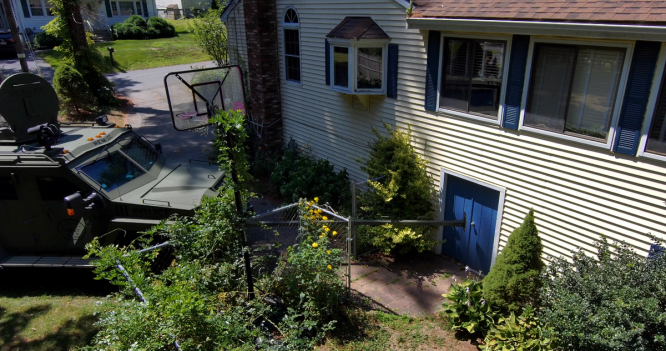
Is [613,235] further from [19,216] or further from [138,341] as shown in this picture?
[19,216]

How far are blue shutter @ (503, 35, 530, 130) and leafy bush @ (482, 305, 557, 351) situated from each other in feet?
8.51

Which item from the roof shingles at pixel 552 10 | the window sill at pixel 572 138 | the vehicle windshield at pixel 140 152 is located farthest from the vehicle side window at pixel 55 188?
the window sill at pixel 572 138

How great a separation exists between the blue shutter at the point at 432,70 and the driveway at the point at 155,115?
4.90 m

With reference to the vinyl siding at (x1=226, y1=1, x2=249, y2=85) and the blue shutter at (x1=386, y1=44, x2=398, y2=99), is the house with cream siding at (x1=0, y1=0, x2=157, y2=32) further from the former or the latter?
the blue shutter at (x1=386, y1=44, x2=398, y2=99)

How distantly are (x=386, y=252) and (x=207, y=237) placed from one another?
10.6ft

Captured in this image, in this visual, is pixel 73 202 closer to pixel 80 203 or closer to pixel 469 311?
pixel 80 203

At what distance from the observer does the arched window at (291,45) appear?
33.8ft

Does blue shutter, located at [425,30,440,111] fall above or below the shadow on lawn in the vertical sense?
above

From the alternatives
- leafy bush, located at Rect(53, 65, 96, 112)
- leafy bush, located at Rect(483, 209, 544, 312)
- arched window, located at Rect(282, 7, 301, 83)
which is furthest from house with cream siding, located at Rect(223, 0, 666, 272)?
leafy bush, located at Rect(53, 65, 96, 112)

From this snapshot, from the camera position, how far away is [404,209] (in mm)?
7656

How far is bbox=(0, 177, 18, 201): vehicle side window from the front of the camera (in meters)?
6.35

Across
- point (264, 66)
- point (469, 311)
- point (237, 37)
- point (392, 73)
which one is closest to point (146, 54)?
point (237, 37)

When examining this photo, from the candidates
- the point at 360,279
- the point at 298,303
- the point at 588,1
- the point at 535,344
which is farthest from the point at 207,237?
the point at 588,1

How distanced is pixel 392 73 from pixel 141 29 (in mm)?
29490
